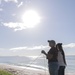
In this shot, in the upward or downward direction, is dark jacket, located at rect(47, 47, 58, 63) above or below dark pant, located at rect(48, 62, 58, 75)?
above

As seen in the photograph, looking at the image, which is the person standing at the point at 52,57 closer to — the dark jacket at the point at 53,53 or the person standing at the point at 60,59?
the dark jacket at the point at 53,53

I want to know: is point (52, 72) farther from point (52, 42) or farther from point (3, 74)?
point (3, 74)

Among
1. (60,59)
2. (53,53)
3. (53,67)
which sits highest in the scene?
(53,53)

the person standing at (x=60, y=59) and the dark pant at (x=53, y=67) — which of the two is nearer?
the dark pant at (x=53, y=67)

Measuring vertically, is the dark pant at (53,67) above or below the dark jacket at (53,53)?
below

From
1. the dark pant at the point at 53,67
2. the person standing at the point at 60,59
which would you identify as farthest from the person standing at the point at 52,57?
the person standing at the point at 60,59

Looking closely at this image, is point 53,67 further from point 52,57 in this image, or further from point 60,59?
point 60,59

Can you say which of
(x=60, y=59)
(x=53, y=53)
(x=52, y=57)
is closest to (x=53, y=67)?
(x=52, y=57)

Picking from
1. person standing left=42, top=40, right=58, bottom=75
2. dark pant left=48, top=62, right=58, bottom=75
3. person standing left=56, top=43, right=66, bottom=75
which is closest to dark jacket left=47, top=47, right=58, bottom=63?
person standing left=42, top=40, right=58, bottom=75

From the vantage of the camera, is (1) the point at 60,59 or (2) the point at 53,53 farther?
(1) the point at 60,59

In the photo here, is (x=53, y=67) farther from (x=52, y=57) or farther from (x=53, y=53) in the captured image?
(x=53, y=53)

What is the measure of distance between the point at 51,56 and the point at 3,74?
5.42 m

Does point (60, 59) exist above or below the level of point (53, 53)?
below

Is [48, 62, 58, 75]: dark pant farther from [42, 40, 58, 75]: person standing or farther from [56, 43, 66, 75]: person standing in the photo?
[56, 43, 66, 75]: person standing
